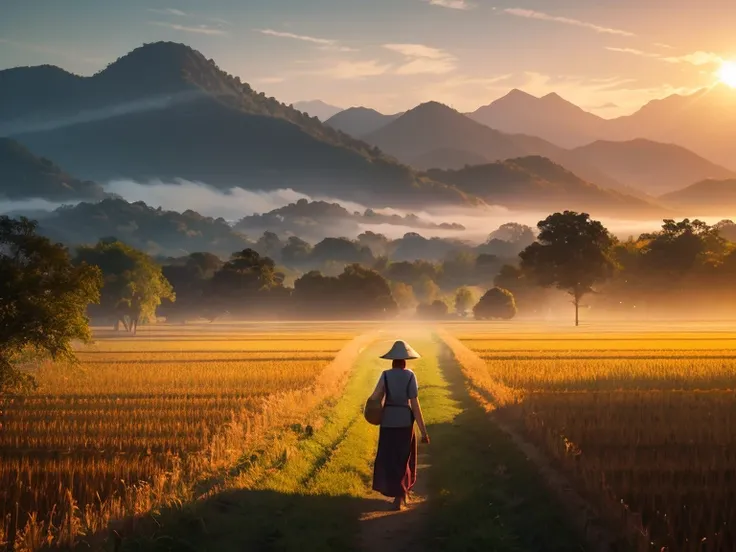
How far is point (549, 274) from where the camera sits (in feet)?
365

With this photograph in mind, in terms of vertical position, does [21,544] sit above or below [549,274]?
below

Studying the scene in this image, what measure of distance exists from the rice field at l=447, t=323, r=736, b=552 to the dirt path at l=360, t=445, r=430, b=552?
9.39ft

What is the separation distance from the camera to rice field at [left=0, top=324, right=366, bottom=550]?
14125 millimetres

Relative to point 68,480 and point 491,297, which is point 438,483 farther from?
point 491,297

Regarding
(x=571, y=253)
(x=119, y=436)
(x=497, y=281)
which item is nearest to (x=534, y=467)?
(x=119, y=436)

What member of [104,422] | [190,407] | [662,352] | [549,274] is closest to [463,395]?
[190,407]

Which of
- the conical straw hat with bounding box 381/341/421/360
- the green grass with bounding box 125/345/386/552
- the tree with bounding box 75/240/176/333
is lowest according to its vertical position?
the green grass with bounding box 125/345/386/552

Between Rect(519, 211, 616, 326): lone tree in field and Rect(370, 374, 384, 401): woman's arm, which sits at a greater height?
Rect(519, 211, 616, 326): lone tree in field

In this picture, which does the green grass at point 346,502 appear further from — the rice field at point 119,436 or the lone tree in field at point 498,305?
the lone tree in field at point 498,305

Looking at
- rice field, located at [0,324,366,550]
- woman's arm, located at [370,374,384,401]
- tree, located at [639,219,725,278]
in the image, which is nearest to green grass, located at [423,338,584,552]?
woman's arm, located at [370,374,384,401]

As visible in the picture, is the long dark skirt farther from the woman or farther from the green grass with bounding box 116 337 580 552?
the green grass with bounding box 116 337 580 552

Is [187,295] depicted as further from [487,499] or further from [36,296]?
[487,499]

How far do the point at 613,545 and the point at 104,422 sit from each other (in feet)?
55.3

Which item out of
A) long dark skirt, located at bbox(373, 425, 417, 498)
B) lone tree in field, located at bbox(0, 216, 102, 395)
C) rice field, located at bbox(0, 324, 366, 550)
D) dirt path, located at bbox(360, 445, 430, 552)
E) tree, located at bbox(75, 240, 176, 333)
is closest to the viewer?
dirt path, located at bbox(360, 445, 430, 552)
